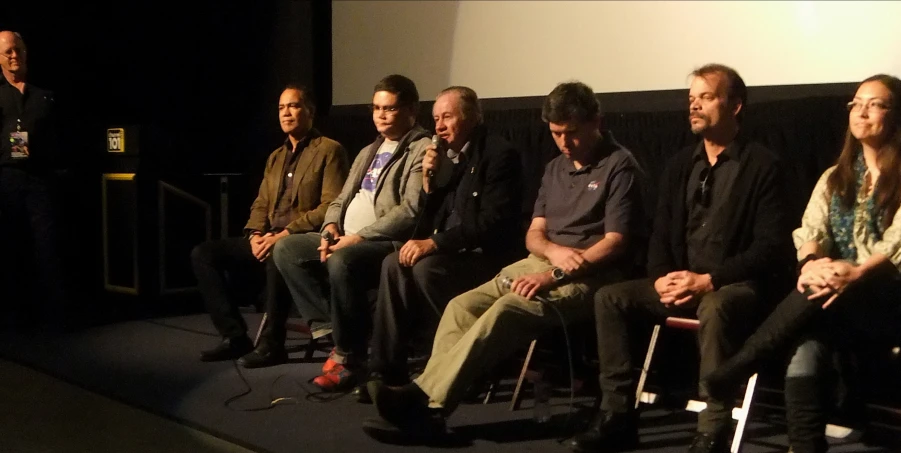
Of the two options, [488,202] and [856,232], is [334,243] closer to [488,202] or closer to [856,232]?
[488,202]

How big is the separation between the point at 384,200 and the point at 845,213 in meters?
1.64

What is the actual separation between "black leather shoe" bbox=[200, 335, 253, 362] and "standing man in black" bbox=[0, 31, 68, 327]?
1165 millimetres

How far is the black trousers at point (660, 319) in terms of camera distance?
236 cm

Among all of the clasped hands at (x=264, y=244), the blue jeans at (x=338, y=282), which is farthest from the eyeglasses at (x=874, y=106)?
the clasped hands at (x=264, y=244)

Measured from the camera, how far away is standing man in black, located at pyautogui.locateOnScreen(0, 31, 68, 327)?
4348mm

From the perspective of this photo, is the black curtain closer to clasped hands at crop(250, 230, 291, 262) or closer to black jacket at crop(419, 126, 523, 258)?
black jacket at crop(419, 126, 523, 258)

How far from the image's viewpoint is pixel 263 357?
12.1 ft

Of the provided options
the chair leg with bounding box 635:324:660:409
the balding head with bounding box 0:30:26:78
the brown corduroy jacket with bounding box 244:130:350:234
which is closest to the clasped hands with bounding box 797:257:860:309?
the chair leg with bounding box 635:324:660:409

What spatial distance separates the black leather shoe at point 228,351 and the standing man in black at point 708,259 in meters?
1.75

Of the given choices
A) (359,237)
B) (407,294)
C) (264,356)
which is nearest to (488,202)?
(407,294)

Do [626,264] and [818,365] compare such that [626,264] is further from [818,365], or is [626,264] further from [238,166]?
[238,166]

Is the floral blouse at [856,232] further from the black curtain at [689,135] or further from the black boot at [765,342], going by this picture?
the black boot at [765,342]

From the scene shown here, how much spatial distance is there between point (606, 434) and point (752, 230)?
0.71m

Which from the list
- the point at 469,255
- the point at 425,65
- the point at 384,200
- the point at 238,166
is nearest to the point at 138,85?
the point at 238,166
